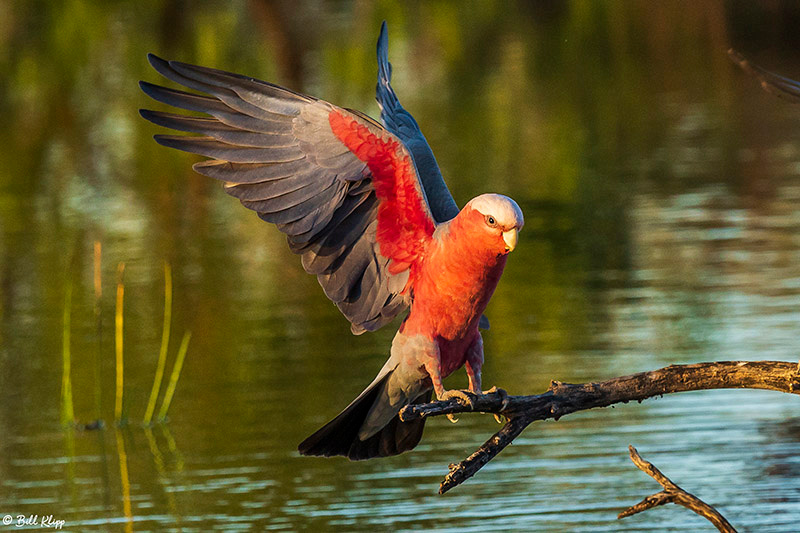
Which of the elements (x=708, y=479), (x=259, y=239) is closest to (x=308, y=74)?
(x=259, y=239)

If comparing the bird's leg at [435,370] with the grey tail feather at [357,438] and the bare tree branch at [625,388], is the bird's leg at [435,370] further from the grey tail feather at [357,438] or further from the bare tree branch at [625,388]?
the bare tree branch at [625,388]

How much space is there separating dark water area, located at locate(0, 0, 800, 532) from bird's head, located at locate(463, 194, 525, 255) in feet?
10.3

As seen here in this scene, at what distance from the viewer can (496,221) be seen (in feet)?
19.1

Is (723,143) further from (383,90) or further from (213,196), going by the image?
(383,90)

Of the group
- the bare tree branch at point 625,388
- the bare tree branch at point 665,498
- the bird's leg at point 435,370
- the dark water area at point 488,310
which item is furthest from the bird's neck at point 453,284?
the dark water area at point 488,310

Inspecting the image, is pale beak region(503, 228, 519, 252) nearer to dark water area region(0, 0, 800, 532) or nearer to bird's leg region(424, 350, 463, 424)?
bird's leg region(424, 350, 463, 424)

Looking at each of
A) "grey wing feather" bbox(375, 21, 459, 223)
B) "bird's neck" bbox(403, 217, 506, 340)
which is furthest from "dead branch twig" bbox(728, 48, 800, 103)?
"grey wing feather" bbox(375, 21, 459, 223)

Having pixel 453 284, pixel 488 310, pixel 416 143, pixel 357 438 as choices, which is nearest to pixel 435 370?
pixel 453 284

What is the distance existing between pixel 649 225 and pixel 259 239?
4.82 metres

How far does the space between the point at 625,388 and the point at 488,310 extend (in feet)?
25.6

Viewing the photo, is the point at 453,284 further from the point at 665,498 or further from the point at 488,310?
the point at 488,310

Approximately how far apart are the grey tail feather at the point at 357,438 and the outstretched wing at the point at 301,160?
67 cm

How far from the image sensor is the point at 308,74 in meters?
28.8

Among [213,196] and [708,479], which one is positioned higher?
[213,196]
